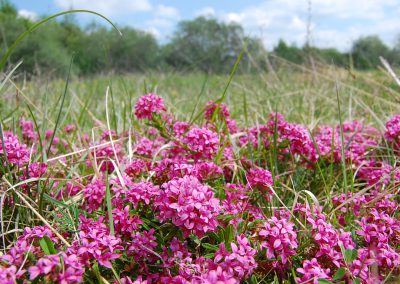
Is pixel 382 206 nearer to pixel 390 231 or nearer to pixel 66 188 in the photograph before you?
pixel 390 231

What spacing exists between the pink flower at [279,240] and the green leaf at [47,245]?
2.03 ft

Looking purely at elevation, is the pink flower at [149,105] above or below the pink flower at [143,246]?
above

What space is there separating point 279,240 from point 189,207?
0.30 m

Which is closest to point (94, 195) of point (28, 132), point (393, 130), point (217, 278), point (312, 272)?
point (217, 278)

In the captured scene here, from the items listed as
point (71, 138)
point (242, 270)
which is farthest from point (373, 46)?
point (242, 270)

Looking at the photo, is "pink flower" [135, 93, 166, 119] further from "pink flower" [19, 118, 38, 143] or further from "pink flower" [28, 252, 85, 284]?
"pink flower" [28, 252, 85, 284]

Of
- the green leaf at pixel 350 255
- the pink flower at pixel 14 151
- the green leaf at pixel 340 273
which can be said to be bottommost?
the green leaf at pixel 340 273

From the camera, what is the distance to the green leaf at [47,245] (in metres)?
1.12

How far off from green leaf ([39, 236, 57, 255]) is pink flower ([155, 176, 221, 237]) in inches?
12.8

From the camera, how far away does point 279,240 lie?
1165 millimetres

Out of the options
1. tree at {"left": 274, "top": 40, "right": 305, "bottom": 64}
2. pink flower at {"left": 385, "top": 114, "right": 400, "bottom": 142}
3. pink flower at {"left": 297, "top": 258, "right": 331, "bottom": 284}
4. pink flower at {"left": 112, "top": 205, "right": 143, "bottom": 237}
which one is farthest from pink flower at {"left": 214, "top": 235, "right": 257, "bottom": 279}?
tree at {"left": 274, "top": 40, "right": 305, "bottom": 64}

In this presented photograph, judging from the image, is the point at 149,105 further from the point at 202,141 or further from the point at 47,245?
the point at 47,245

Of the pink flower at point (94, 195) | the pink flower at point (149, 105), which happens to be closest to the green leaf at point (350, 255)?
the pink flower at point (94, 195)

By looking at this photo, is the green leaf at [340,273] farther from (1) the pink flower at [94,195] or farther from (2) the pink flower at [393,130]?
(2) the pink flower at [393,130]
